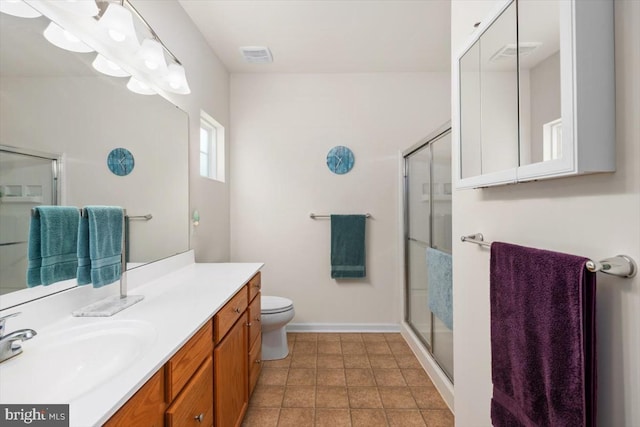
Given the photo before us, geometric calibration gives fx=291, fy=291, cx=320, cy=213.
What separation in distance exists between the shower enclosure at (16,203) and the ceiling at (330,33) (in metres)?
1.63

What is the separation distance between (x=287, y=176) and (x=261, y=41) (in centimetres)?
119

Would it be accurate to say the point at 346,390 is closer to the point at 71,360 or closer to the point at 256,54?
the point at 71,360

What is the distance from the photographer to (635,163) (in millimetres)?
611

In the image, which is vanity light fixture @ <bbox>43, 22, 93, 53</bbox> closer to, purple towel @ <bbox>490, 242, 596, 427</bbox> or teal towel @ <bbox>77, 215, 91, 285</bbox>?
teal towel @ <bbox>77, 215, 91, 285</bbox>

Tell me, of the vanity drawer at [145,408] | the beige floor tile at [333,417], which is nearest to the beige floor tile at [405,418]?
the beige floor tile at [333,417]

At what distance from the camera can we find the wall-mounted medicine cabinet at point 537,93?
0.65 meters

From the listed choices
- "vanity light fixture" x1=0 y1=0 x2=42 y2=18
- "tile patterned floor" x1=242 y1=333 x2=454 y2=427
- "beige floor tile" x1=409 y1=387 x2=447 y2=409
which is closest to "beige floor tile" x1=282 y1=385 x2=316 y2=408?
"tile patterned floor" x1=242 y1=333 x2=454 y2=427

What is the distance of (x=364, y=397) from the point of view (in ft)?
6.19

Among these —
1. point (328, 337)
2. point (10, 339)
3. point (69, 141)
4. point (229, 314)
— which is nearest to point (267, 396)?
point (229, 314)

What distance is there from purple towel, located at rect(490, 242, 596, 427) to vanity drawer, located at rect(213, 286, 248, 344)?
105cm

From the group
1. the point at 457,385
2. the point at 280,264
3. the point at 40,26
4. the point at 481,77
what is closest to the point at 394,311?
the point at 280,264

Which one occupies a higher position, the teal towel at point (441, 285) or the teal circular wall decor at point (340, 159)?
the teal circular wall decor at point (340, 159)

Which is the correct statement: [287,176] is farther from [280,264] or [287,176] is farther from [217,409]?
[217,409]

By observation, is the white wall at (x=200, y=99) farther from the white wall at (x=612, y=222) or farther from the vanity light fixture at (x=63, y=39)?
the white wall at (x=612, y=222)
